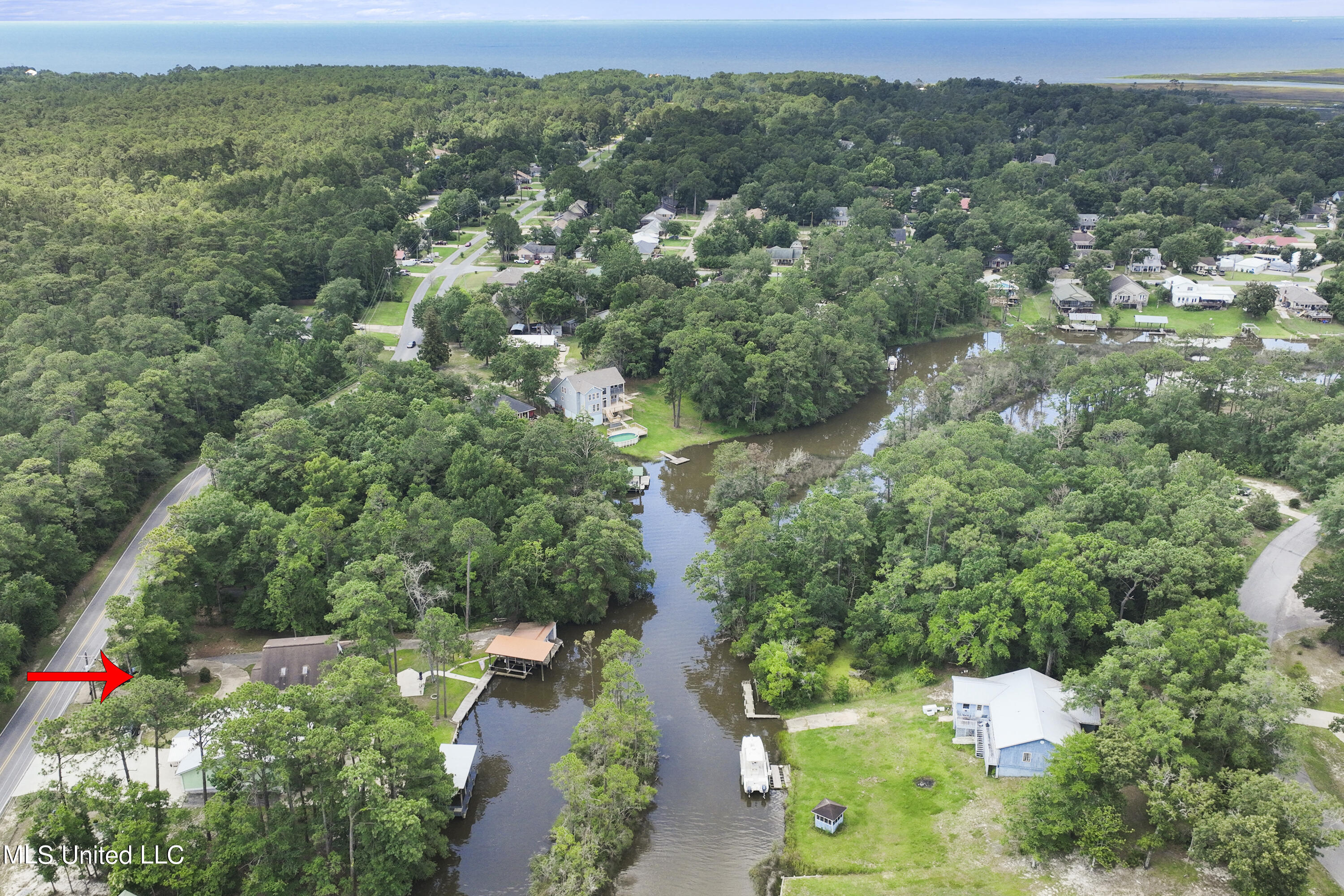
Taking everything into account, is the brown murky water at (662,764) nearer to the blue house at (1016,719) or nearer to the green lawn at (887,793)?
the green lawn at (887,793)

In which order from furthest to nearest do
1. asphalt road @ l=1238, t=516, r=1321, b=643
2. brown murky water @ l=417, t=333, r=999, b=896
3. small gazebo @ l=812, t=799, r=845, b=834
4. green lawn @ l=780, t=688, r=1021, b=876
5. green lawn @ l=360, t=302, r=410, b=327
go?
green lawn @ l=360, t=302, r=410, b=327 < asphalt road @ l=1238, t=516, r=1321, b=643 < small gazebo @ l=812, t=799, r=845, b=834 < brown murky water @ l=417, t=333, r=999, b=896 < green lawn @ l=780, t=688, r=1021, b=876

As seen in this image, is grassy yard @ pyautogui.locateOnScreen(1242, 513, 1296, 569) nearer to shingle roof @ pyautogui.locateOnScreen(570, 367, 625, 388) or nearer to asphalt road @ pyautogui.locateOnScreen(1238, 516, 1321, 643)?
asphalt road @ pyautogui.locateOnScreen(1238, 516, 1321, 643)

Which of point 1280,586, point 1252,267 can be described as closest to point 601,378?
point 1280,586

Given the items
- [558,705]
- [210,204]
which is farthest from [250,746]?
[210,204]

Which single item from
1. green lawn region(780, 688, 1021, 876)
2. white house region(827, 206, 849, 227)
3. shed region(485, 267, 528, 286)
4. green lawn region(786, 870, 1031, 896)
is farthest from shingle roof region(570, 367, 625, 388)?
white house region(827, 206, 849, 227)

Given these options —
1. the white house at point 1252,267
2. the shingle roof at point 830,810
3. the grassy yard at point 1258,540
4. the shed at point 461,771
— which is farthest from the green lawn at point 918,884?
the white house at point 1252,267

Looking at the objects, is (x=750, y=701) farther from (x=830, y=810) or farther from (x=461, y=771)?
(x=461, y=771)
